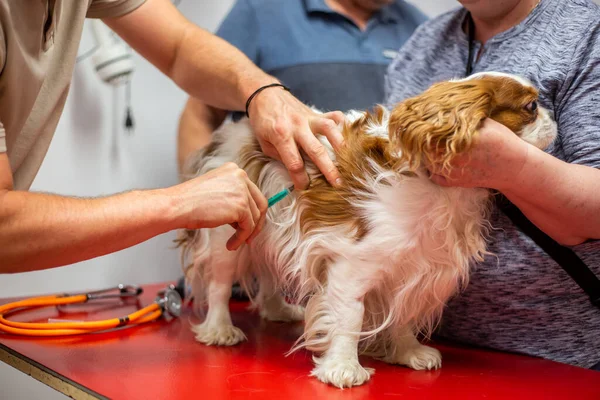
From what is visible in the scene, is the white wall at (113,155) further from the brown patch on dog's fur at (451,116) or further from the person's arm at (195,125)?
the brown patch on dog's fur at (451,116)

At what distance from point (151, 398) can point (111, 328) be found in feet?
1.84

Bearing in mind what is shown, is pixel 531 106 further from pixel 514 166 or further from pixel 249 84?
pixel 249 84

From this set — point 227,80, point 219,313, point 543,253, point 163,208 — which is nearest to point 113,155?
point 227,80

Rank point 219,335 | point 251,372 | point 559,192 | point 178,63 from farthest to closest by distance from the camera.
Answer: point 178,63, point 219,335, point 251,372, point 559,192

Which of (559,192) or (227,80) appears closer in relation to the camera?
(559,192)

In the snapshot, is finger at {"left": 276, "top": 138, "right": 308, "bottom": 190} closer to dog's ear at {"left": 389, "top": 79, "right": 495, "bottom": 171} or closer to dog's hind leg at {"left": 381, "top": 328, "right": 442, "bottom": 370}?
dog's ear at {"left": 389, "top": 79, "right": 495, "bottom": 171}

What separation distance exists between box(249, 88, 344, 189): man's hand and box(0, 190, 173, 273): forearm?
0.33 m

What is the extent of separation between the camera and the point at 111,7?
1666mm

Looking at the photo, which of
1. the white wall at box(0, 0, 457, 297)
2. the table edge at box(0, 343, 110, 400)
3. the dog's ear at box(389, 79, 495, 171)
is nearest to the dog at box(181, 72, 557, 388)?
the dog's ear at box(389, 79, 495, 171)

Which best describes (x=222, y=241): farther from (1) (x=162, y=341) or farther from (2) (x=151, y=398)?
(2) (x=151, y=398)

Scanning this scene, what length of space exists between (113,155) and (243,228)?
128 centimetres

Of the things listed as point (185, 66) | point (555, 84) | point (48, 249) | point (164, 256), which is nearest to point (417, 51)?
point (555, 84)

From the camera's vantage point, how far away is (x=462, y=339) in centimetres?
165

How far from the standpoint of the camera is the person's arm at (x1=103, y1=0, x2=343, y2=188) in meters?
1.45
